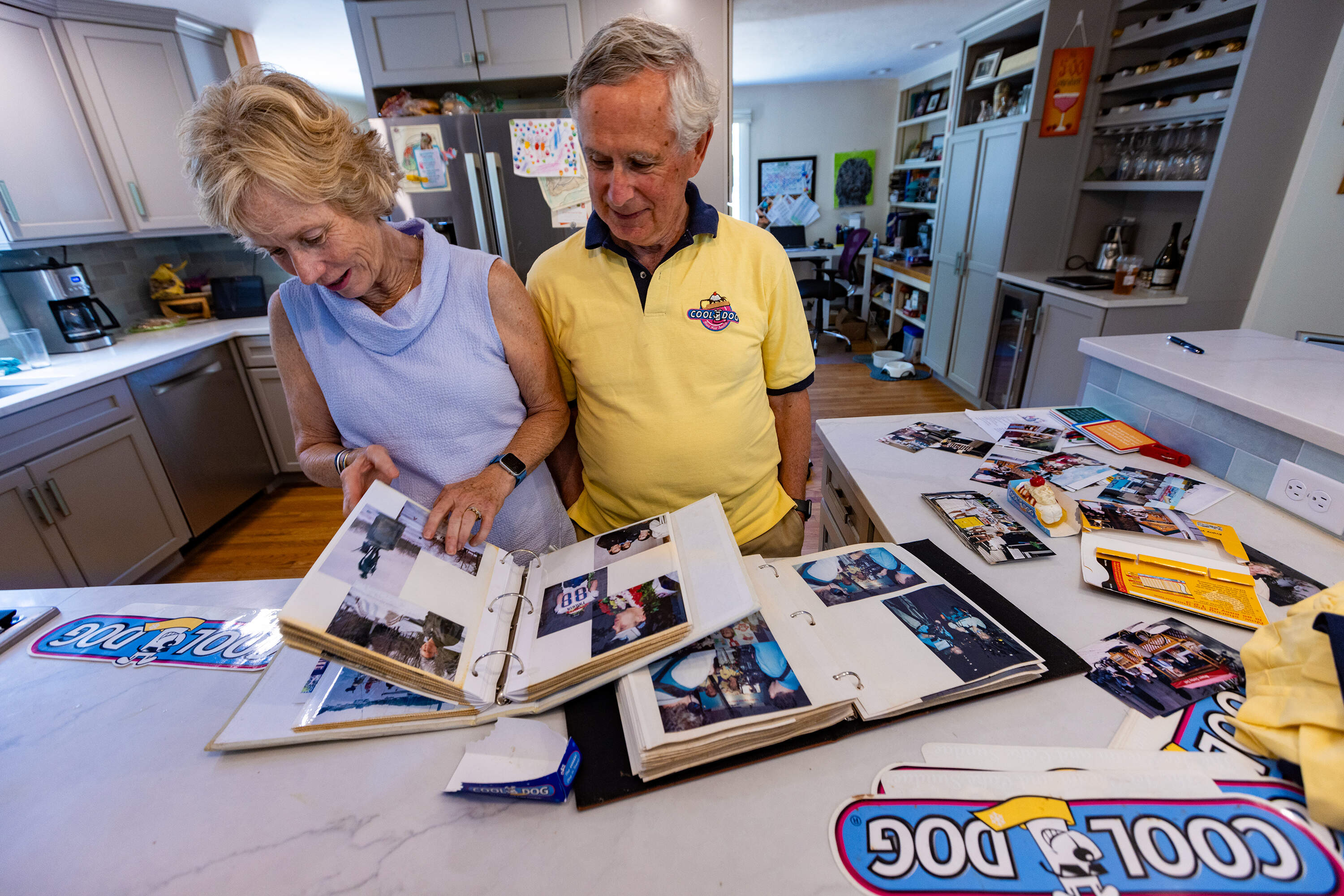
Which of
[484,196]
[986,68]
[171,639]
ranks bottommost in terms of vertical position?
[171,639]

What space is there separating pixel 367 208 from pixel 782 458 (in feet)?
2.85

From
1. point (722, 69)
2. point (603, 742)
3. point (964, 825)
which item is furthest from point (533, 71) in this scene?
point (964, 825)

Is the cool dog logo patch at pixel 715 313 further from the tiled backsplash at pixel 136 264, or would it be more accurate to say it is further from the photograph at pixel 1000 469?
the tiled backsplash at pixel 136 264

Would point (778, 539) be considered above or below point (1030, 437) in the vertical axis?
below

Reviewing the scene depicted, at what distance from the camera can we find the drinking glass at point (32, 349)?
2354 mm

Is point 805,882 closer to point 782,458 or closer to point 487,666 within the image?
point 487,666

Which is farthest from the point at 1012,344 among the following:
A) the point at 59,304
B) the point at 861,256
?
the point at 59,304

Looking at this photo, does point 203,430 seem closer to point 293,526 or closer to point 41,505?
point 293,526

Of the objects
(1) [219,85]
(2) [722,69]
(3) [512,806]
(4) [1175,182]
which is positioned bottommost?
(3) [512,806]

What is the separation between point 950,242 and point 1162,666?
13.3 feet

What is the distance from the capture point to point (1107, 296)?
2756 millimetres

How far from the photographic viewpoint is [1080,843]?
1.64 ft

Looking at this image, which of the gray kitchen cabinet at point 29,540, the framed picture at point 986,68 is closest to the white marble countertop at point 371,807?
the gray kitchen cabinet at point 29,540

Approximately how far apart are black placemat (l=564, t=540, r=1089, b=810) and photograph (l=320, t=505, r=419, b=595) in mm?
250
